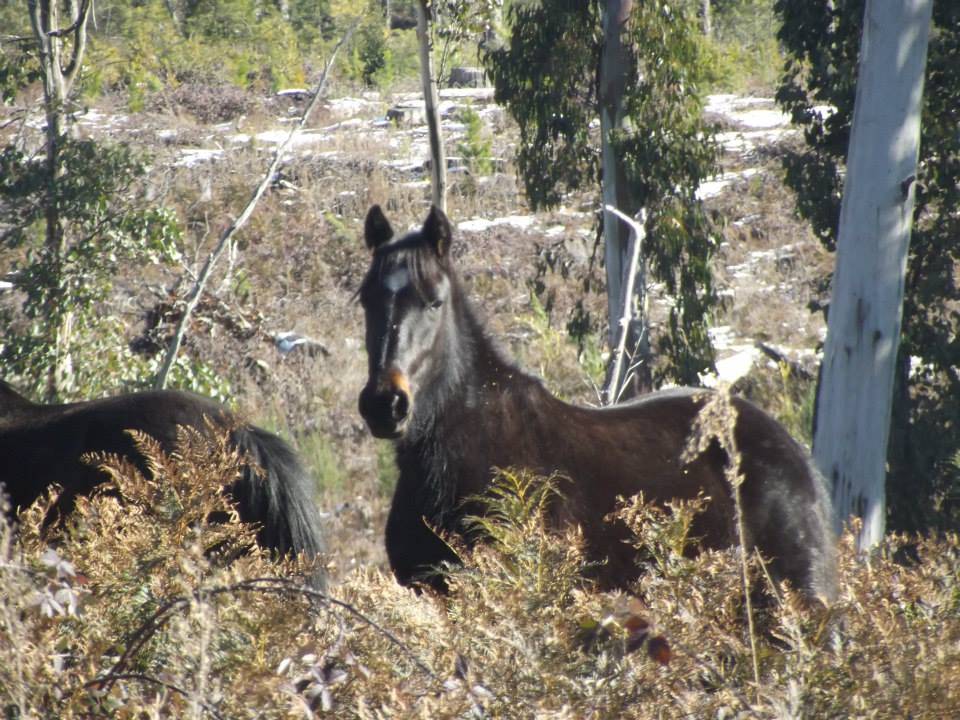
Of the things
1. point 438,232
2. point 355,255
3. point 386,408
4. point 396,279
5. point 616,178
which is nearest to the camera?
point 386,408

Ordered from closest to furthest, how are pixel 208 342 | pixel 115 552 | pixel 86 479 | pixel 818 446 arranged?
pixel 115 552 → pixel 86 479 → pixel 818 446 → pixel 208 342

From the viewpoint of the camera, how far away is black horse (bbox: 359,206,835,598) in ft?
12.8

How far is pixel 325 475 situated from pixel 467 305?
7266 millimetres

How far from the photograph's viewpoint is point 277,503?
15.4ft

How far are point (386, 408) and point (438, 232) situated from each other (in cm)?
86

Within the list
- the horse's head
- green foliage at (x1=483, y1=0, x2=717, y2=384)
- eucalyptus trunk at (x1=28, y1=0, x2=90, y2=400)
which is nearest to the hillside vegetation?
eucalyptus trunk at (x1=28, y1=0, x2=90, y2=400)

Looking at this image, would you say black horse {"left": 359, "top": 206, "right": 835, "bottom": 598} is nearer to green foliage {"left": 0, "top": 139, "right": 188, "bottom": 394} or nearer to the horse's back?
the horse's back

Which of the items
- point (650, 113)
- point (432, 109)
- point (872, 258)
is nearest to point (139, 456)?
point (872, 258)

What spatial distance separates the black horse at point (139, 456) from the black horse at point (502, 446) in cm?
A: 80

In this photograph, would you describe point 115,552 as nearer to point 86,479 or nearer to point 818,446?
point 86,479

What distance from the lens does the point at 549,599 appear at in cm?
211

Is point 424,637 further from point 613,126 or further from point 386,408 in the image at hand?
point 613,126

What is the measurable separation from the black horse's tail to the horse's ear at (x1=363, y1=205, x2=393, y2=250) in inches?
38.9

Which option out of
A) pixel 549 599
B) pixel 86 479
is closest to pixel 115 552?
pixel 549 599
